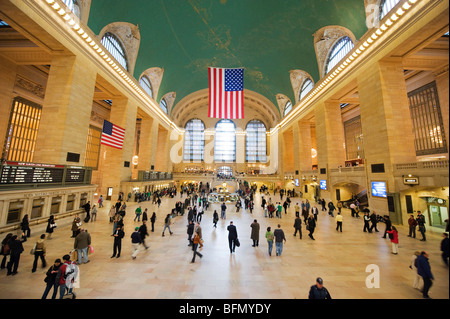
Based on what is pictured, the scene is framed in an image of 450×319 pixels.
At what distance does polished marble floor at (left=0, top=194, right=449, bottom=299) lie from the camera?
3.76 metres

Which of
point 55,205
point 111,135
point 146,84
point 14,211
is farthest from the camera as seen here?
point 146,84

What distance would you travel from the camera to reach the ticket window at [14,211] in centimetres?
675

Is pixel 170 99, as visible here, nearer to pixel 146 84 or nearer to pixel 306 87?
pixel 146 84

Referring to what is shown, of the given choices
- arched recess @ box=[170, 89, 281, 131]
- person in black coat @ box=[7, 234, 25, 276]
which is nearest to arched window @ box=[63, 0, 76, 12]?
person in black coat @ box=[7, 234, 25, 276]

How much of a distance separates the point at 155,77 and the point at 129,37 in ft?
20.1

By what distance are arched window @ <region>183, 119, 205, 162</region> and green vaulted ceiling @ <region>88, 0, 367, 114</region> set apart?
16.5 m

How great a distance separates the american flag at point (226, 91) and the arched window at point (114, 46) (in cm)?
891

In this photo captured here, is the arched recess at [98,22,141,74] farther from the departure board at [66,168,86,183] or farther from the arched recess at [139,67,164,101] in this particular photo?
the departure board at [66,168,86,183]

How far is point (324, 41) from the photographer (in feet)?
56.2

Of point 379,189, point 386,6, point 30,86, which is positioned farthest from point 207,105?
point 379,189

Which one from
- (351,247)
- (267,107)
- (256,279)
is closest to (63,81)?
(256,279)

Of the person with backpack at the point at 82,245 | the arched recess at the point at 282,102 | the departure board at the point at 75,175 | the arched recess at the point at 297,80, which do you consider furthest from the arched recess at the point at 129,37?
the arched recess at the point at 282,102

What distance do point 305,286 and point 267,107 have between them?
3506 centimetres
